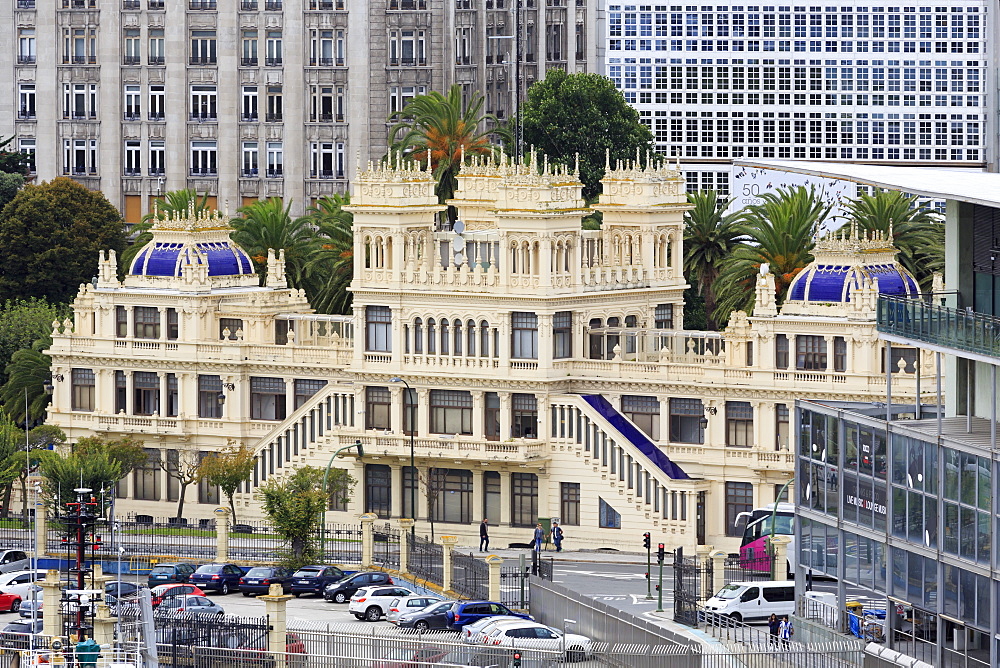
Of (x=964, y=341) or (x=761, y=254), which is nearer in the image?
(x=964, y=341)

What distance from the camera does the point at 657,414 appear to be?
139 meters

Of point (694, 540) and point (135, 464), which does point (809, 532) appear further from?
point (135, 464)

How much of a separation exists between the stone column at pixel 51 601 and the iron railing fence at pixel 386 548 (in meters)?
17.7

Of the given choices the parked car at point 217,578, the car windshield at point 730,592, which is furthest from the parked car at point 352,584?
the car windshield at point 730,592

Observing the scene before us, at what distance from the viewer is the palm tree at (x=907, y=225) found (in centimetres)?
15475

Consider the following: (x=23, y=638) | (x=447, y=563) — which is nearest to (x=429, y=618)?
(x=447, y=563)

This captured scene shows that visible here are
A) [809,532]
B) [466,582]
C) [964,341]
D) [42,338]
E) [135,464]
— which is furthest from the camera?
[42,338]

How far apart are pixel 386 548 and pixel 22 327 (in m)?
39.3

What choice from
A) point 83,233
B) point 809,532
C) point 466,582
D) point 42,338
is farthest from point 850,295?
point 83,233

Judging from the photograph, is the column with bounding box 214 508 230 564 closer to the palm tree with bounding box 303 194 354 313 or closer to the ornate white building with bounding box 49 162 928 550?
the ornate white building with bounding box 49 162 928 550

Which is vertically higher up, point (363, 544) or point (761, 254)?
point (761, 254)

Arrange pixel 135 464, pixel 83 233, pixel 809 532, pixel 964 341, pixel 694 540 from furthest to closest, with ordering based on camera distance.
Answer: pixel 83 233 < pixel 135 464 < pixel 694 540 < pixel 809 532 < pixel 964 341

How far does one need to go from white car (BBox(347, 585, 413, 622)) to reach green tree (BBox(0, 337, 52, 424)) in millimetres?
38413

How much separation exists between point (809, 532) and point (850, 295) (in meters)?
33.6
